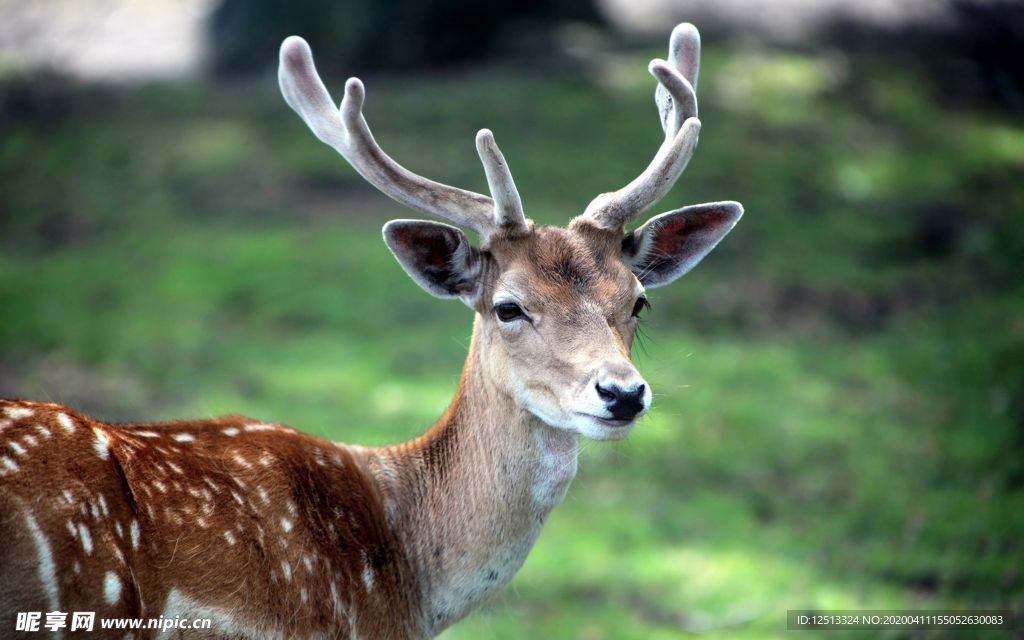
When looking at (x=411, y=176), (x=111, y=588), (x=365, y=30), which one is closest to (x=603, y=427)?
(x=411, y=176)

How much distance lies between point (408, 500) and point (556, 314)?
39.1 inches

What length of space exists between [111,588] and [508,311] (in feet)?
5.36

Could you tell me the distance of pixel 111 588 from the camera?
8.13ft

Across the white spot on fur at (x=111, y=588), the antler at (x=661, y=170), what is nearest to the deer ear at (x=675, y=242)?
the antler at (x=661, y=170)

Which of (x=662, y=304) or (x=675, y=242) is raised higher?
(x=675, y=242)

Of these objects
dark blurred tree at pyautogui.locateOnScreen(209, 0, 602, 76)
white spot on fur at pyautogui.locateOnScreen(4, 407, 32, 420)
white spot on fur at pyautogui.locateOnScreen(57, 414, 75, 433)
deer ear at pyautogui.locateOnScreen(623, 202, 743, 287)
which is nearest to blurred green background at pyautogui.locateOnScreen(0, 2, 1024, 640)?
dark blurred tree at pyautogui.locateOnScreen(209, 0, 602, 76)

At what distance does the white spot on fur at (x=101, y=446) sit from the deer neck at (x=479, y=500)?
4.00 feet

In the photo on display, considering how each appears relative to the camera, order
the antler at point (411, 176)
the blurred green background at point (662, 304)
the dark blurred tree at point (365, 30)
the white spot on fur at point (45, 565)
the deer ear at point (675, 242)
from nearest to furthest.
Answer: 1. the white spot on fur at point (45, 565)
2. the antler at point (411, 176)
3. the deer ear at point (675, 242)
4. the blurred green background at point (662, 304)
5. the dark blurred tree at point (365, 30)

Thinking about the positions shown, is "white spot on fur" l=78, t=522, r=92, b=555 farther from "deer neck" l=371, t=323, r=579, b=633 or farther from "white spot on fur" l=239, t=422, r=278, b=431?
"deer neck" l=371, t=323, r=579, b=633

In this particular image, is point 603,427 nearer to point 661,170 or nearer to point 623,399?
point 623,399

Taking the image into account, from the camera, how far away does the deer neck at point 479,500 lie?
3.40 meters

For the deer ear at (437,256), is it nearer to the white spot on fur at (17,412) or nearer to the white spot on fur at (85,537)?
the white spot on fur at (17,412)

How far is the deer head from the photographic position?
3.24 metres

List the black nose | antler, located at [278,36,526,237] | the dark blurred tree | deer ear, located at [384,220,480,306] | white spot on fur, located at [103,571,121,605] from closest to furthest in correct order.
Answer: white spot on fur, located at [103,571,121,605], the black nose, antler, located at [278,36,526,237], deer ear, located at [384,220,480,306], the dark blurred tree
